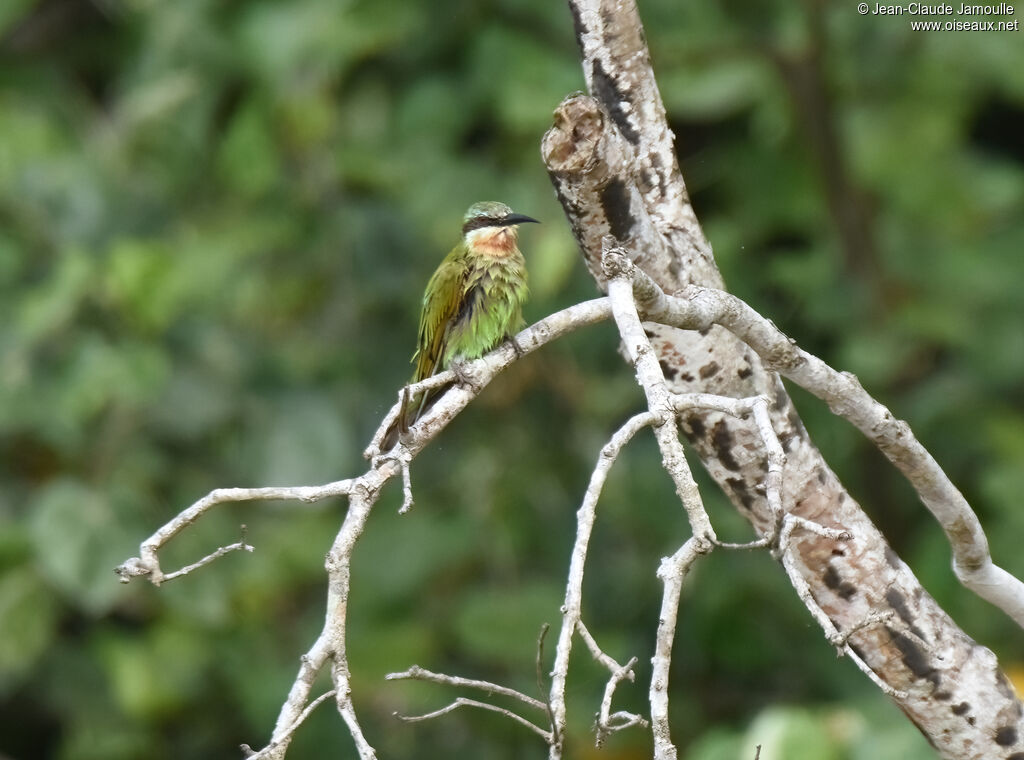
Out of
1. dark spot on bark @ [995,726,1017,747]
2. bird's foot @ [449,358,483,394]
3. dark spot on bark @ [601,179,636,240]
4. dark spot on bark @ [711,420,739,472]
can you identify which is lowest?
dark spot on bark @ [995,726,1017,747]

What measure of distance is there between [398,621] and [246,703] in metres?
0.48

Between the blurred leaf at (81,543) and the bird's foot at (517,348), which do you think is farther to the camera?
the blurred leaf at (81,543)

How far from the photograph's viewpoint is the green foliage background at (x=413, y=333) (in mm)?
3516

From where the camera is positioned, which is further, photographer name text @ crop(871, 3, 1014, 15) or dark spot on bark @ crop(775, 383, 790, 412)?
photographer name text @ crop(871, 3, 1014, 15)

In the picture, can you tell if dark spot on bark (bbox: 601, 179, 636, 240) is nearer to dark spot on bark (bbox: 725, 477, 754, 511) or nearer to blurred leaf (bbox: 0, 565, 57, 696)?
dark spot on bark (bbox: 725, 477, 754, 511)

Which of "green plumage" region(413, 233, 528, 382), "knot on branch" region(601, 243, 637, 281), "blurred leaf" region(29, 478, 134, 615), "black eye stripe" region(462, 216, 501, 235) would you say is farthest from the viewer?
"blurred leaf" region(29, 478, 134, 615)

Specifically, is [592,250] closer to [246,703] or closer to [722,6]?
[722,6]

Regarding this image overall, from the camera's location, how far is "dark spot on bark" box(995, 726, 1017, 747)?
6.92ft

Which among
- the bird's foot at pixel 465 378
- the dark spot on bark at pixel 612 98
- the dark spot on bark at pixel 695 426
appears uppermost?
the dark spot on bark at pixel 612 98

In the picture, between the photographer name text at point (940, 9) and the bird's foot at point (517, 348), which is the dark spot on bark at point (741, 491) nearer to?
the bird's foot at point (517, 348)

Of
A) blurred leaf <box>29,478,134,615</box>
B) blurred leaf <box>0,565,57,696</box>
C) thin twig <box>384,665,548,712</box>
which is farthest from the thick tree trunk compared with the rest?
blurred leaf <box>0,565,57,696</box>

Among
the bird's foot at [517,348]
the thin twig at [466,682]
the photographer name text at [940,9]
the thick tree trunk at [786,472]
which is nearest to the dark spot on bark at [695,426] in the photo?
the thick tree trunk at [786,472]

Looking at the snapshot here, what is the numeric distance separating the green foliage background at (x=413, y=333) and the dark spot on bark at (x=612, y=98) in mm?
1268

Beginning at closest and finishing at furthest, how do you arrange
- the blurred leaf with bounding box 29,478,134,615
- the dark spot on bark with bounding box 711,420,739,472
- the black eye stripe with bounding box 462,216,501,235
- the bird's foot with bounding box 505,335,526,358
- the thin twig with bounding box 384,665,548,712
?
the thin twig with bounding box 384,665,548,712, the bird's foot with bounding box 505,335,526,358, the dark spot on bark with bounding box 711,420,739,472, the black eye stripe with bounding box 462,216,501,235, the blurred leaf with bounding box 29,478,134,615
